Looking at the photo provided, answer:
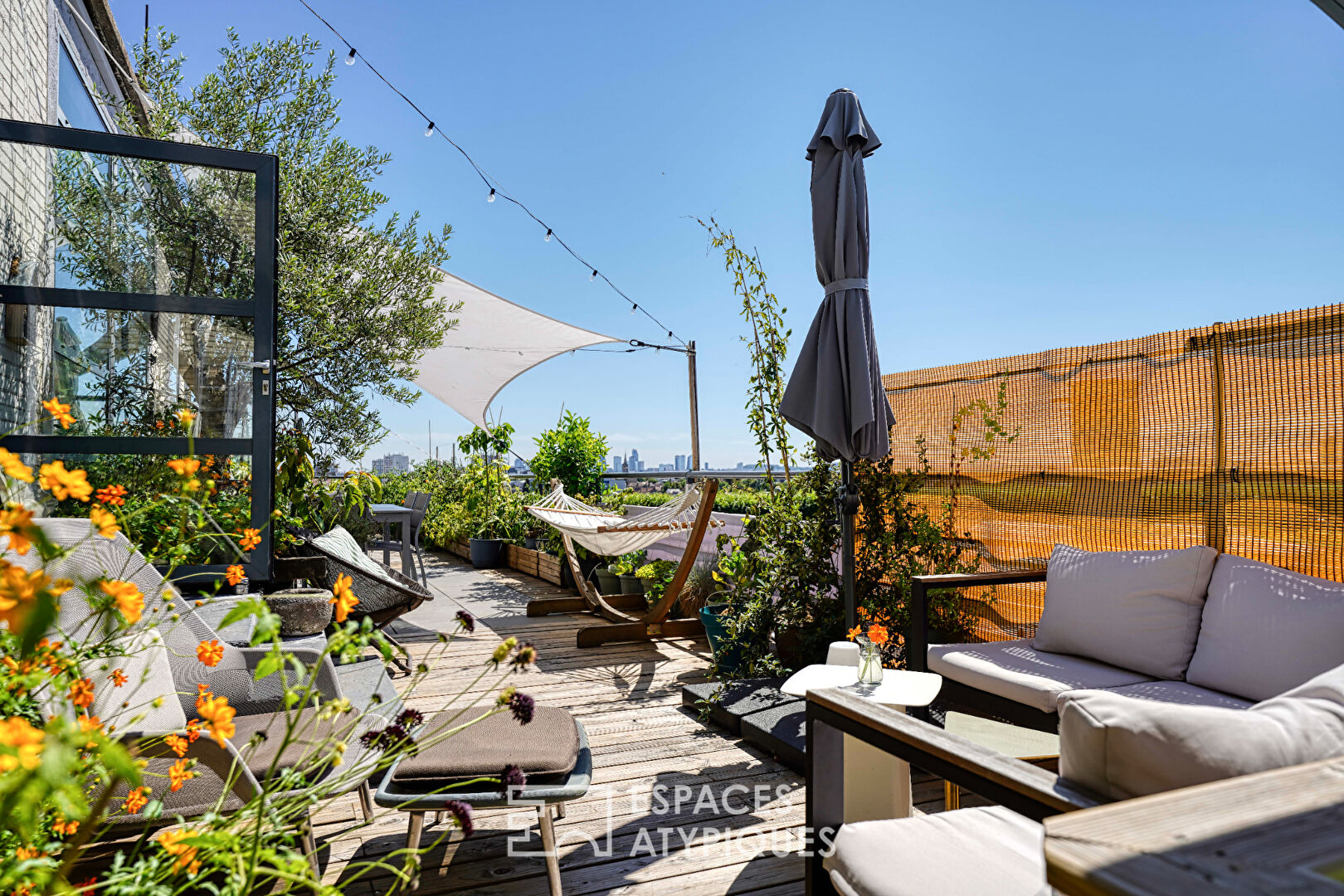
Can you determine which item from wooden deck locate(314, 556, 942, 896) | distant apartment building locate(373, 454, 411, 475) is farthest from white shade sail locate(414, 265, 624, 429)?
wooden deck locate(314, 556, 942, 896)

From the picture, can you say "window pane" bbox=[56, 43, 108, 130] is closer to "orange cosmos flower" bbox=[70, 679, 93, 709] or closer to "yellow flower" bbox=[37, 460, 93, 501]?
"orange cosmos flower" bbox=[70, 679, 93, 709]

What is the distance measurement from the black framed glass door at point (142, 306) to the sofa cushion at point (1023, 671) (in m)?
2.76

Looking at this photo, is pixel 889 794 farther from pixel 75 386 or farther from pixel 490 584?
pixel 490 584

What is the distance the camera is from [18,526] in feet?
1.33

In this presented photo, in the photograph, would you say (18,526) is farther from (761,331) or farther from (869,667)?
(761,331)

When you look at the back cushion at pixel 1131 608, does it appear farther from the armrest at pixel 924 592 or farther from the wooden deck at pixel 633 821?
the wooden deck at pixel 633 821

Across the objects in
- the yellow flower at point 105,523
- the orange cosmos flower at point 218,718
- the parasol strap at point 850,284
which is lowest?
the orange cosmos flower at point 218,718

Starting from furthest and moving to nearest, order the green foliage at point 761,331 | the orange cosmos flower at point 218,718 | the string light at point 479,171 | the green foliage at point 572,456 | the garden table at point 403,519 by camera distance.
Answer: the green foliage at point 572,456
the garden table at point 403,519
the string light at point 479,171
the green foliage at point 761,331
the orange cosmos flower at point 218,718

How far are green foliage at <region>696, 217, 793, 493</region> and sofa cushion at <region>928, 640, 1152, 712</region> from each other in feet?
4.88

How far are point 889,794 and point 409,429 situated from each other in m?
8.74

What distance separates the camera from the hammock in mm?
4477

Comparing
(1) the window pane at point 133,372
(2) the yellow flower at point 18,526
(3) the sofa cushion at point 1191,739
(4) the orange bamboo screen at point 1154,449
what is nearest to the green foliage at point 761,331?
(4) the orange bamboo screen at point 1154,449

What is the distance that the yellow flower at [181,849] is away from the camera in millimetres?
601

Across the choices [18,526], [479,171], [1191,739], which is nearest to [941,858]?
[1191,739]
